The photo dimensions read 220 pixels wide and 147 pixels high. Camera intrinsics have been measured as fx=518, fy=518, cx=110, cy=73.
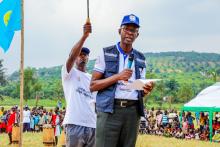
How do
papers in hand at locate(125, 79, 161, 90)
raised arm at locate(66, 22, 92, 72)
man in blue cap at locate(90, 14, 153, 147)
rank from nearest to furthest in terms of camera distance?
1. papers in hand at locate(125, 79, 161, 90)
2. man in blue cap at locate(90, 14, 153, 147)
3. raised arm at locate(66, 22, 92, 72)

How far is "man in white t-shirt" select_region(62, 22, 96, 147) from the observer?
6.29 metres

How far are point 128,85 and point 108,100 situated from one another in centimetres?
21

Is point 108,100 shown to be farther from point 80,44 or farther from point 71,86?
point 71,86

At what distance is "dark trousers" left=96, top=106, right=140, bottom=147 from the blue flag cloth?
A: 6.76 meters

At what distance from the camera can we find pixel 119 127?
13.8ft

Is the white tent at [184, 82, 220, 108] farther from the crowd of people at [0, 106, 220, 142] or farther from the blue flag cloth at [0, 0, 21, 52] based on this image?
the blue flag cloth at [0, 0, 21, 52]

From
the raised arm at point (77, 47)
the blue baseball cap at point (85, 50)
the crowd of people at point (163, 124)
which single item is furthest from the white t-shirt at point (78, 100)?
the crowd of people at point (163, 124)

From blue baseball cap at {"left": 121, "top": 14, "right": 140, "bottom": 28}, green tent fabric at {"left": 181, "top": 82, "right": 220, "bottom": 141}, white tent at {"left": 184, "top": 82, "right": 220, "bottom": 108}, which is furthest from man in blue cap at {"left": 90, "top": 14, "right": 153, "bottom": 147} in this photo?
white tent at {"left": 184, "top": 82, "right": 220, "bottom": 108}

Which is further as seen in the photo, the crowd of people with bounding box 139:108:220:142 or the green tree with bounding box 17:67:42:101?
the green tree with bounding box 17:67:42:101

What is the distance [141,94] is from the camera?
4.25 metres

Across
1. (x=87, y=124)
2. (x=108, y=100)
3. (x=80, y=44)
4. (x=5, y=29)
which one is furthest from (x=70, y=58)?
(x=5, y=29)

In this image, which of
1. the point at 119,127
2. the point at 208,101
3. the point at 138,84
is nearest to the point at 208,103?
the point at 208,101

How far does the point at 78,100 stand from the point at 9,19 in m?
5.01

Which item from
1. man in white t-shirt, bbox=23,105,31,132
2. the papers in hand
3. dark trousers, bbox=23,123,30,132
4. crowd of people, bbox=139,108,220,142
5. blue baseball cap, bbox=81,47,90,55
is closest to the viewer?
the papers in hand
